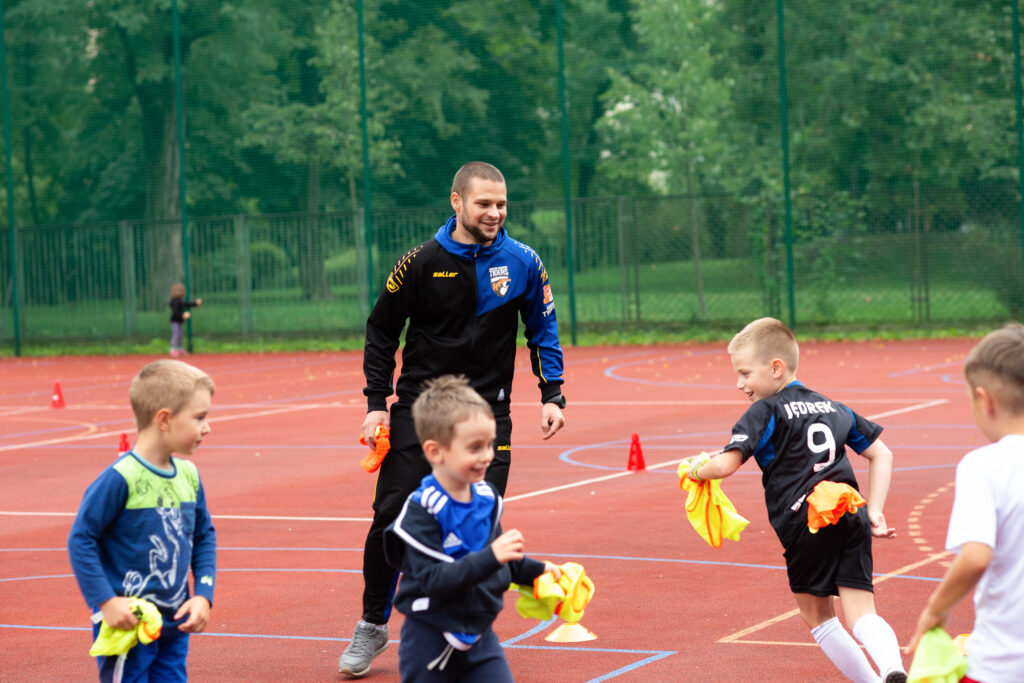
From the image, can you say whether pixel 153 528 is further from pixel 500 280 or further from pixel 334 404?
pixel 334 404

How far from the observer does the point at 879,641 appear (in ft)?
16.3

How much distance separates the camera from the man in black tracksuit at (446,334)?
Result: 5.98 meters

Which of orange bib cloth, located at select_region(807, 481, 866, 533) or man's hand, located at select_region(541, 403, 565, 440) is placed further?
man's hand, located at select_region(541, 403, 565, 440)

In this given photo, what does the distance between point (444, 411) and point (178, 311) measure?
24.5 meters

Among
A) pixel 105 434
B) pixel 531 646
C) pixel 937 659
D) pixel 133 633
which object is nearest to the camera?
pixel 937 659

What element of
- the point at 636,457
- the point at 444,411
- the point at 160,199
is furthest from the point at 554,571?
the point at 160,199

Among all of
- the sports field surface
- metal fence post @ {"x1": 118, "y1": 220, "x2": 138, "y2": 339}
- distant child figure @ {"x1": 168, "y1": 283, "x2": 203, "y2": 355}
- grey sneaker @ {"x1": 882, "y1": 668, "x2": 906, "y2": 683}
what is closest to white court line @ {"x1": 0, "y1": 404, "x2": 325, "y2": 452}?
the sports field surface

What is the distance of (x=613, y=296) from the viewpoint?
27.2 meters

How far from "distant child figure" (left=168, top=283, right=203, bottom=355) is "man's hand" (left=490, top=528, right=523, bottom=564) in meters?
24.6

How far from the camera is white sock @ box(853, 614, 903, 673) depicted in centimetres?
494

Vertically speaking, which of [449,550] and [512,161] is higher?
[512,161]

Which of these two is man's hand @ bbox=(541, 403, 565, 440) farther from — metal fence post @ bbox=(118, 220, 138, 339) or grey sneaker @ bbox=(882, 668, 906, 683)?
metal fence post @ bbox=(118, 220, 138, 339)

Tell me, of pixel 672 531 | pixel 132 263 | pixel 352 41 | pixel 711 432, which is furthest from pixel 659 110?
pixel 672 531

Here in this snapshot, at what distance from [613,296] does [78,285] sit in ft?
37.5
